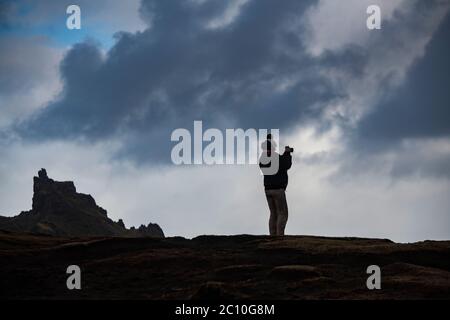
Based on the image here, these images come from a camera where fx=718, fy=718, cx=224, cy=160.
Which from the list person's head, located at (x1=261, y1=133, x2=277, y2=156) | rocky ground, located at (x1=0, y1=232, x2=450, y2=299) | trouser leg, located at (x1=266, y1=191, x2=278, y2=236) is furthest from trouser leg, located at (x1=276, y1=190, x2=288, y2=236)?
person's head, located at (x1=261, y1=133, x2=277, y2=156)

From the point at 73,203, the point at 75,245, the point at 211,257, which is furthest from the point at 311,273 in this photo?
the point at 73,203

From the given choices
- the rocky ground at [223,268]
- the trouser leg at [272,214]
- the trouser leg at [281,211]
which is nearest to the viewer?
the rocky ground at [223,268]

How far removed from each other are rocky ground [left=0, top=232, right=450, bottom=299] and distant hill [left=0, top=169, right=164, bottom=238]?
114 m

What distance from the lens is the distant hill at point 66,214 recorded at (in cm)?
14143

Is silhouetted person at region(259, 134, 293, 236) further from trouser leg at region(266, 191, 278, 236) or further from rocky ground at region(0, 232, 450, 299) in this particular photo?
rocky ground at region(0, 232, 450, 299)

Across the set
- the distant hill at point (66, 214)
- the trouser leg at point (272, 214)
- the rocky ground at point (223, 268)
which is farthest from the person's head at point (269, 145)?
the distant hill at point (66, 214)

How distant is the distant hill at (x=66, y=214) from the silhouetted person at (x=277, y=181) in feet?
371

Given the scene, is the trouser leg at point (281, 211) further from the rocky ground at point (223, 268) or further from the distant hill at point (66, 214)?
the distant hill at point (66, 214)

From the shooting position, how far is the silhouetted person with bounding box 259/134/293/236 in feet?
83.3

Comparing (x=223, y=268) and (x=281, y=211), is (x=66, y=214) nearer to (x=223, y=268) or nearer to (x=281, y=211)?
(x=281, y=211)
